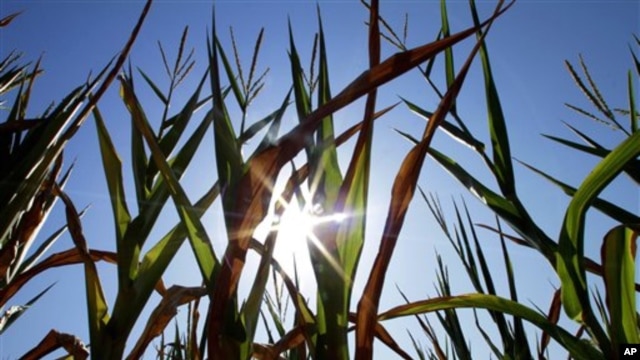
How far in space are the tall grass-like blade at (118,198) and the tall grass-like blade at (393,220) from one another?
35cm

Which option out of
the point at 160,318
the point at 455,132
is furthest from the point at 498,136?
the point at 160,318

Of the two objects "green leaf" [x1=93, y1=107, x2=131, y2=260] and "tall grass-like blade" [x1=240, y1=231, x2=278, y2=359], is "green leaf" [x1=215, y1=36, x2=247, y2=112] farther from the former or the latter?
"tall grass-like blade" [x1=240, y1=231, x2=278, y2=359]

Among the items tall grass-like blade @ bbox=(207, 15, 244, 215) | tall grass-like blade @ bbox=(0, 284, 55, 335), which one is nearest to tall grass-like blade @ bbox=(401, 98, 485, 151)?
tall grass-like blade @ bbox=(207, 15, 244, 215)

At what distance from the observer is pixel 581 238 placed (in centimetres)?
67

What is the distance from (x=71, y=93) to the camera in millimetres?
838

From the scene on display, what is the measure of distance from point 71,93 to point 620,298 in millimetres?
908

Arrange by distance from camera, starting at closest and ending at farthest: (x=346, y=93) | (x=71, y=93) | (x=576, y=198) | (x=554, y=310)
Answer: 1. (x=346, y=93)
2. (x=576, y=198)
3. (x=71, y=93)
4. (x=554, y=310)

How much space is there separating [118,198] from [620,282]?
74 centimetres

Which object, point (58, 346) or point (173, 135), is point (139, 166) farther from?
point (58, 346)

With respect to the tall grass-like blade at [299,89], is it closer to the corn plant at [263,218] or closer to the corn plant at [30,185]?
the corn plant at [263,218]

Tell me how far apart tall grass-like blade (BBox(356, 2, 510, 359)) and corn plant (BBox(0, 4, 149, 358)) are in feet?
1.34

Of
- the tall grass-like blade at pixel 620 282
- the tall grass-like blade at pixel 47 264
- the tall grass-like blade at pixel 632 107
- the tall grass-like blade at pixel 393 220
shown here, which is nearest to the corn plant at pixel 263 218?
the tall grass-like blade at pixel 393 220

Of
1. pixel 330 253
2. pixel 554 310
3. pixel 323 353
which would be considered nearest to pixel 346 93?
pixel 330 253

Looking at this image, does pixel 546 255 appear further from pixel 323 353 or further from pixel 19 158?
pixel 19 158
